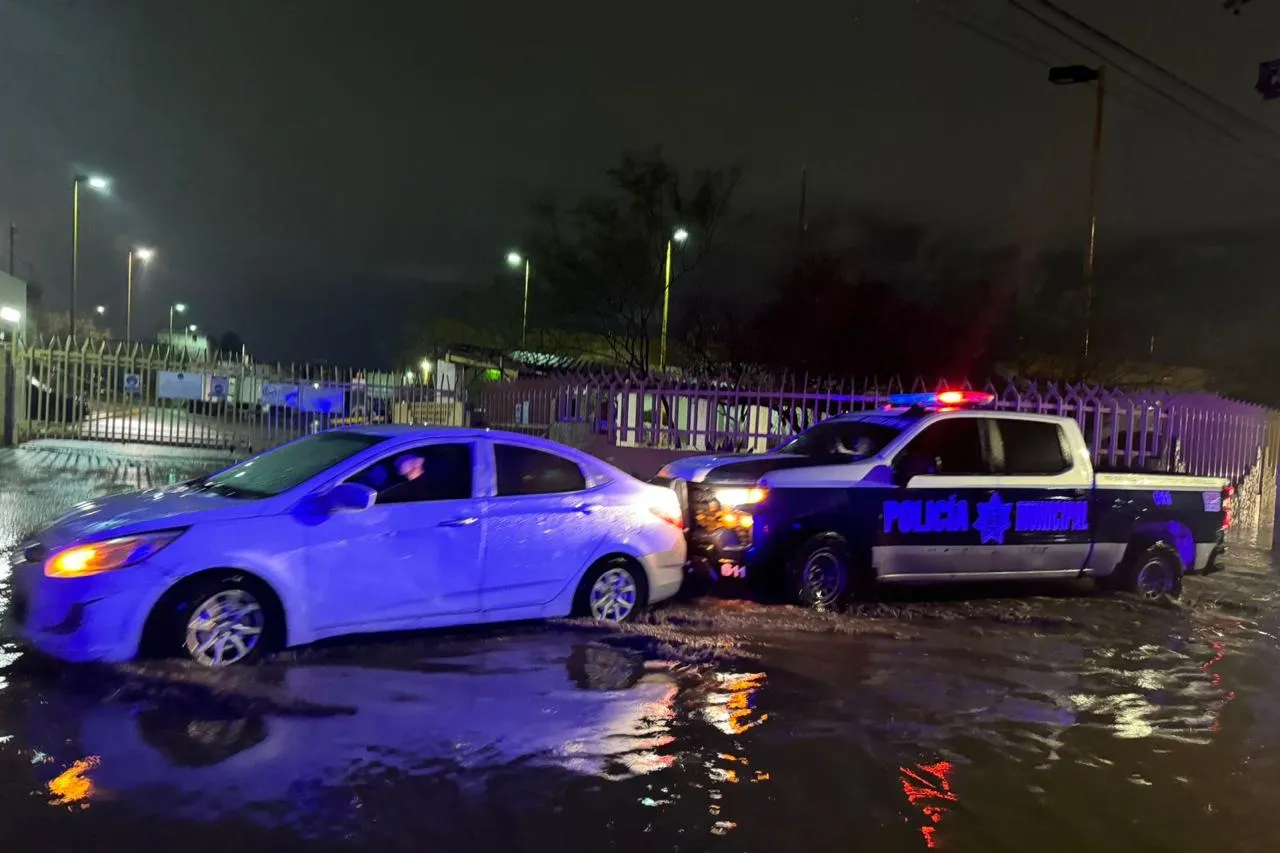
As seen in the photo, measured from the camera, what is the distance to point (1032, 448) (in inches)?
335

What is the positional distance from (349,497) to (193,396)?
12.5 m

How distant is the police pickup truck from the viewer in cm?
779

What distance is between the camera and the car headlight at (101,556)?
16.9 feet

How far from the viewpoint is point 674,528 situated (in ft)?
24.2

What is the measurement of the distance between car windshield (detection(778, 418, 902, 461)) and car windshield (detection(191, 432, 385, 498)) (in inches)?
157

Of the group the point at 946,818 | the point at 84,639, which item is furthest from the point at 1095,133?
the point at 84,639

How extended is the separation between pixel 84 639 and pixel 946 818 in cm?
447

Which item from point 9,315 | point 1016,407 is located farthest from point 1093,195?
point 9,315

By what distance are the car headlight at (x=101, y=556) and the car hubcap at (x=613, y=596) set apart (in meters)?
2.95

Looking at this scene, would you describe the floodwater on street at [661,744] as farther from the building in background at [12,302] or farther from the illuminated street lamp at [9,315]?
the building in background at [12,302]

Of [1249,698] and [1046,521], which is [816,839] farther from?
[1046,521]

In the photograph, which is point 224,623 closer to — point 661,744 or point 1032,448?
point 661,744

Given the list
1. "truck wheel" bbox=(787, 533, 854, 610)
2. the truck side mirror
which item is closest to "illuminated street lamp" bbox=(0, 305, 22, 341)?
"truck wheel" bbox=(787, 533, 854, 610)

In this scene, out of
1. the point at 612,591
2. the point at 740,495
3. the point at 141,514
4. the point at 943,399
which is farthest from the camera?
the point at 943,399
